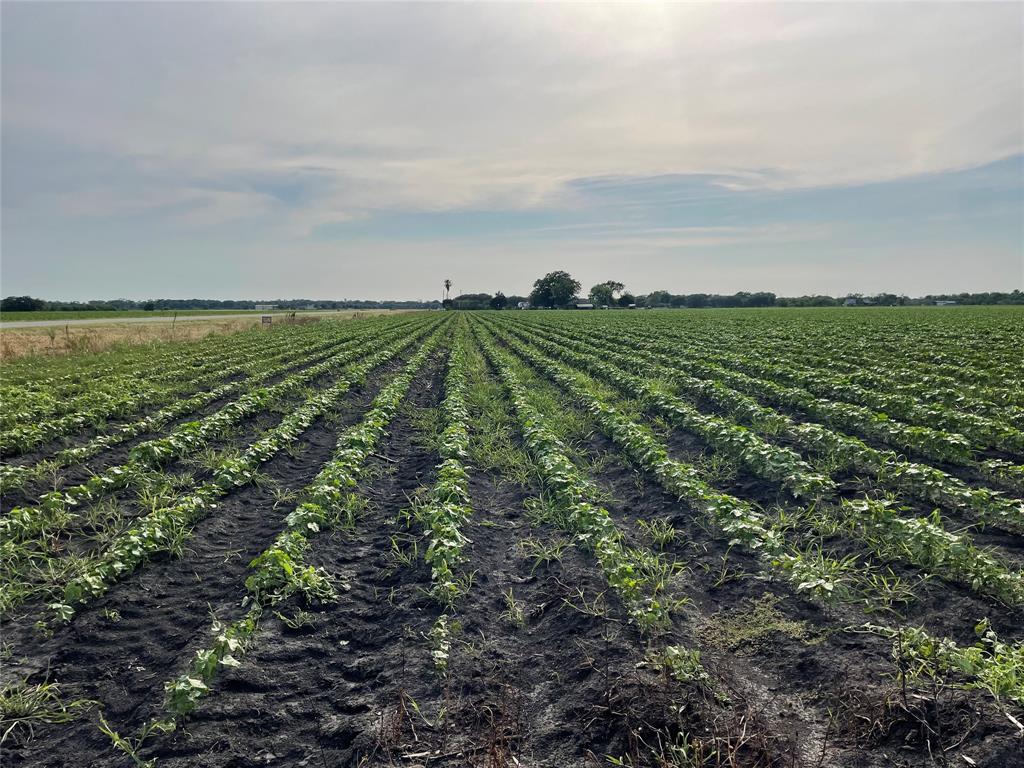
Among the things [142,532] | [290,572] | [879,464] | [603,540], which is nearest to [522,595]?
[603,540]

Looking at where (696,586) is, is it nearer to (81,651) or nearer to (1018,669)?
(1018,669)

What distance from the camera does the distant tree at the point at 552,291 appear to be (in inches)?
5915

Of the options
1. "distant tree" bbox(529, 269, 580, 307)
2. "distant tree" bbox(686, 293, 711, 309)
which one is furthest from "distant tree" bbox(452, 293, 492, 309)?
"distant tree" bbox(686, 293, 711, 309)

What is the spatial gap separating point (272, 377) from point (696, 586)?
15.9 metres

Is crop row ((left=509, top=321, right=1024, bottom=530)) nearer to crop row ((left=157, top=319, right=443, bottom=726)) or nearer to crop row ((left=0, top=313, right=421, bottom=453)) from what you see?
crop row ((left=157, top=319, right=443, bottom=726))

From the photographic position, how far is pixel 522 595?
5426 mm

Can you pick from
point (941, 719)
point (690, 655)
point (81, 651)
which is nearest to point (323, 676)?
point (81, 651)

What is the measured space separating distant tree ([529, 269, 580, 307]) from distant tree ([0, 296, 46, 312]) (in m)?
108

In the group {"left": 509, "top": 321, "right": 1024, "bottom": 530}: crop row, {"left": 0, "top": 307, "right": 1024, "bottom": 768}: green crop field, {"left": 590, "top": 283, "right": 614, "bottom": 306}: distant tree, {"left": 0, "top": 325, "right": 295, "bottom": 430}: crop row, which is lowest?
{"left": 0, "top": 307, "right": 1024, "bottom": 768}: green crop field

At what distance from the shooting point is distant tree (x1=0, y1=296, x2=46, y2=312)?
83.9 meters

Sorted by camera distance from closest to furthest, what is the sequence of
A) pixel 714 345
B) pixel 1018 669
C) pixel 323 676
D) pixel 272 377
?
pixel 1018 669
pixel 323 676
pixel 272 377
pixel 714 345

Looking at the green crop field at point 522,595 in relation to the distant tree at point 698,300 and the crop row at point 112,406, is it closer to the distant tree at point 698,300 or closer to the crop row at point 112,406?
the crop row at point 112,406

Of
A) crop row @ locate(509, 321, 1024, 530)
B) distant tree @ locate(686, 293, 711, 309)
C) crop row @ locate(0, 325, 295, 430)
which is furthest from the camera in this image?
distant tree @ locate(686, 293, 711, 309)

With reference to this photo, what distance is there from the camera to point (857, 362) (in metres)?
18.4
